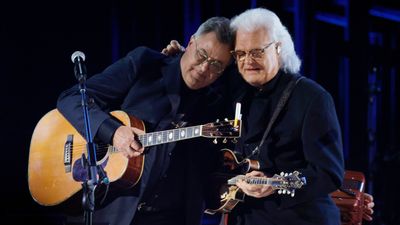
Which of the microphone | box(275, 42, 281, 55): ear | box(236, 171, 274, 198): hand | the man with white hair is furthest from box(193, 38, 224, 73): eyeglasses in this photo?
box(236, 171, 274, 198): hand

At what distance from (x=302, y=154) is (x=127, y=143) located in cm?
106

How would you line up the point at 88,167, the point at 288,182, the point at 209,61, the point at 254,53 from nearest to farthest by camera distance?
the point at 288,182 < the point at 254,53 < the point at 88,167 < the point at 209,61

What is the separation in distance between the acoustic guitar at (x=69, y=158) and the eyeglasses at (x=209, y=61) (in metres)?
0.45

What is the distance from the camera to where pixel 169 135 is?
339cm

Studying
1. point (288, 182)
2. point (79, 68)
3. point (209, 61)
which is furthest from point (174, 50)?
point (288, 182)

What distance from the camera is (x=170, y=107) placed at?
11.9ft

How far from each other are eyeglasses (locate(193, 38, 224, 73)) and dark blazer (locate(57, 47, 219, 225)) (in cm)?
18

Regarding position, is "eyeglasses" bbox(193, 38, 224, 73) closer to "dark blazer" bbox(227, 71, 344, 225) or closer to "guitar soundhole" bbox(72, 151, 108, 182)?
"dark blazer" bbox(227, 71, 344, 225)

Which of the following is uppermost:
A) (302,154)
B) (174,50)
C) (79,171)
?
(174,50)

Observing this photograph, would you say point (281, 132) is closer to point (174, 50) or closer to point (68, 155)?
point (174, 50)

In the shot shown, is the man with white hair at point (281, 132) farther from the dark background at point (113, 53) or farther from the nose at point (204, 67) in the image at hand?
the dark background at point (113, 53)

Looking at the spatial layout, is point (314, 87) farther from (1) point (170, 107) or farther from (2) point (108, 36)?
(2) point (108, 36)

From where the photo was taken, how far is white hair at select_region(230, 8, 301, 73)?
324 centimetres

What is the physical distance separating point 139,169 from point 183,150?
12.2 inches
